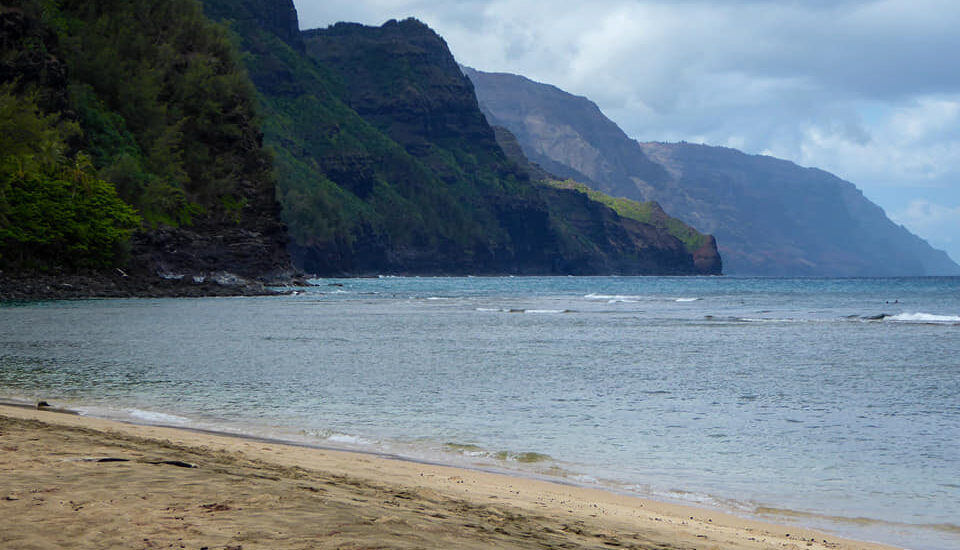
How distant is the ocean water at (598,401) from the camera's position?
12195mm

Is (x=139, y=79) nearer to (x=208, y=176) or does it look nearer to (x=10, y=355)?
(x=208, y=176)

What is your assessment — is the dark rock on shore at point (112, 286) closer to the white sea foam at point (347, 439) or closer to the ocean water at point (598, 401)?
the ocean water at point (598, 401)

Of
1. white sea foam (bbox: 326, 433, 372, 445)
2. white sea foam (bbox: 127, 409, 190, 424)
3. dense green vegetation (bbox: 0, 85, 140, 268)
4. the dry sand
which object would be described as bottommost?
white sea foam (bbox: 127, 409, 190, 424)

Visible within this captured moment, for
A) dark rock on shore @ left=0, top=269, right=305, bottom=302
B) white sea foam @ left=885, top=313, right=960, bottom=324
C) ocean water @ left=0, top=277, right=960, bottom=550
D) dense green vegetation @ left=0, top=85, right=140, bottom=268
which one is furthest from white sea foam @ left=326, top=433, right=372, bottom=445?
dense green vegetation @ left=0, top=85, right=140, bottom=268

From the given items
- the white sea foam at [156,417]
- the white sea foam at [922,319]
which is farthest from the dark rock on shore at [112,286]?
the white sea foam at [922,319]

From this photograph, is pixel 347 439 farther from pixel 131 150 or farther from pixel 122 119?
pixel 122 119

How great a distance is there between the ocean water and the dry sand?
161cm

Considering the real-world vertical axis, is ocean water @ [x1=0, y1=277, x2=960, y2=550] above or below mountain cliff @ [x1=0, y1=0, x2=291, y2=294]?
below

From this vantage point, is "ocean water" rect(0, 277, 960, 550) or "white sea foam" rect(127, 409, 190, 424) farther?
"white sea foam" rect(127, 409, 190, 424)

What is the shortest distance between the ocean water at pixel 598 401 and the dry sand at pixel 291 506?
161 cm

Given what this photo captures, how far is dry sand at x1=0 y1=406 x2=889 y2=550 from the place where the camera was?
22.1ft

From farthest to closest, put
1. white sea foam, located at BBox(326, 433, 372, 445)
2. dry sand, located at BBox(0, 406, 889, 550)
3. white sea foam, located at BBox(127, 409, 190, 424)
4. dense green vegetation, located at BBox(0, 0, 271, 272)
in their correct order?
dense green vegetation, located at BBox(0, 0, 271, 272) → white sea foam, located at BBox(127, 409, 190, 424) → white sea foam, located at BBox(326, 433, 372, 445) → dry sand, located at BBox(0, 406, 889, 550)

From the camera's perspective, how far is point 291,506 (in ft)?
25.3

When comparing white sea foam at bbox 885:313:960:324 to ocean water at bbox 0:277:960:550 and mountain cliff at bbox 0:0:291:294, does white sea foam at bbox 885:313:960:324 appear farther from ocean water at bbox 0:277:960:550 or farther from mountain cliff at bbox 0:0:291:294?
mountain cliff at bbox 0:0:291:294
